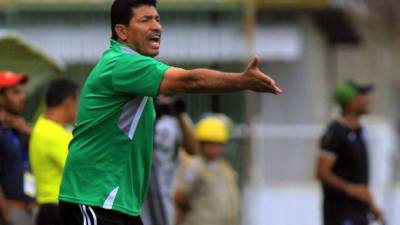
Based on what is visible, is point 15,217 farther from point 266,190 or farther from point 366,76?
point 366,76

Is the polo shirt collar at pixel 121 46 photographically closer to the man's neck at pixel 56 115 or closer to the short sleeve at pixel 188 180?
the man's neck at pixel 56 115

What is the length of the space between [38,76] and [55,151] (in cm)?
277

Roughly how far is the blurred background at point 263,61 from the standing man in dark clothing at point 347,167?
2.43 m

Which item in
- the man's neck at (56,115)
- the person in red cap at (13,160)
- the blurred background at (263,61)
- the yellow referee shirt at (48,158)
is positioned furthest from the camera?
the blurred background at (263,61)

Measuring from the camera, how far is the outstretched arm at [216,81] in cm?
667

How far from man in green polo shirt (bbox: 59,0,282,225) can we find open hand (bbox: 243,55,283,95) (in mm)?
641

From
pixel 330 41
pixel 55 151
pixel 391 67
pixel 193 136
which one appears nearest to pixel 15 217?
pixel 55 151

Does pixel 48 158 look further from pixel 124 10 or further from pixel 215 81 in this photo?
pixel 215 81

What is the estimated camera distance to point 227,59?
623 inches

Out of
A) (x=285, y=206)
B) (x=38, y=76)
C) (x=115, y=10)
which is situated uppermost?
(x=115, y=10)

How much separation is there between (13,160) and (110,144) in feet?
11.1

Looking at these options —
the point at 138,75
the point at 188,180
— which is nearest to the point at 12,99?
the point at 188,180

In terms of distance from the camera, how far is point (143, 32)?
727 cm

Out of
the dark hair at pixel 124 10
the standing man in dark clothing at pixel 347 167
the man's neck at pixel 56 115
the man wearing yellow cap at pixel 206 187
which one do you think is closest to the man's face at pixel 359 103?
the standing man in dark clothing at pixel 347 167
